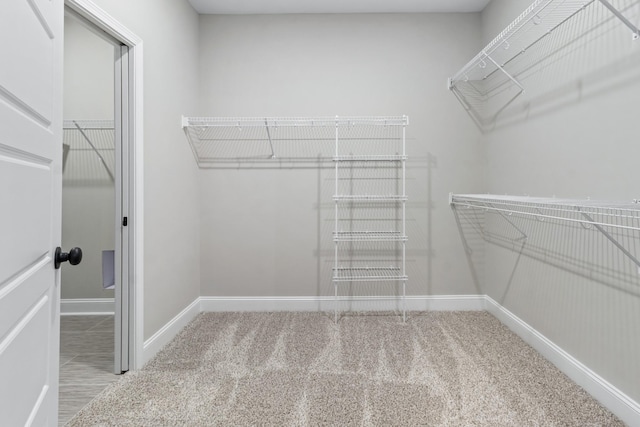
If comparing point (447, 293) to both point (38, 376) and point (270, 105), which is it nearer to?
point (270, 105)

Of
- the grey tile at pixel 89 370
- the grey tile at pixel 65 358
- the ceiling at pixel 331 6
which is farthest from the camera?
the ceiling at pixel 331 6

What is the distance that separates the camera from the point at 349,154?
3.08 m

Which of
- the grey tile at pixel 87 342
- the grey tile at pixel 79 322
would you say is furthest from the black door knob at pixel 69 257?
the grey tile at pixel 79 322

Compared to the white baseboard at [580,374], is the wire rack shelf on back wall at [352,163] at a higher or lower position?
higher

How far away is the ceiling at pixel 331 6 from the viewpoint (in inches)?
114

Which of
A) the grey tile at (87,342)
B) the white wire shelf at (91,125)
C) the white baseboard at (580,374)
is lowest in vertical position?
the grey tile at (87,342)

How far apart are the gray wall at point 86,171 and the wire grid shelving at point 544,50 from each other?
9.33 ft

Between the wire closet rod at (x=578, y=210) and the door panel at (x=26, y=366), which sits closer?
the door panel at (x=26, y=366)

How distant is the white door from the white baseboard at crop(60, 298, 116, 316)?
7.46ft

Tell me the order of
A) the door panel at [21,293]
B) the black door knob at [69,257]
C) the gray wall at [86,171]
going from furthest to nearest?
1. the gray wall at [86,171]
2. the black door knob at [69,257]
3. the door panel at [21,293]

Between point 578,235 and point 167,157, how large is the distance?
2476 millimetres

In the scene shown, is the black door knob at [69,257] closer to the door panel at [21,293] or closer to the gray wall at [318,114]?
the door panel at [21,293]

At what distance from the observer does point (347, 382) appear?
193 cm

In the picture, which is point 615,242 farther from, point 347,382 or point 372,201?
point 372,201
